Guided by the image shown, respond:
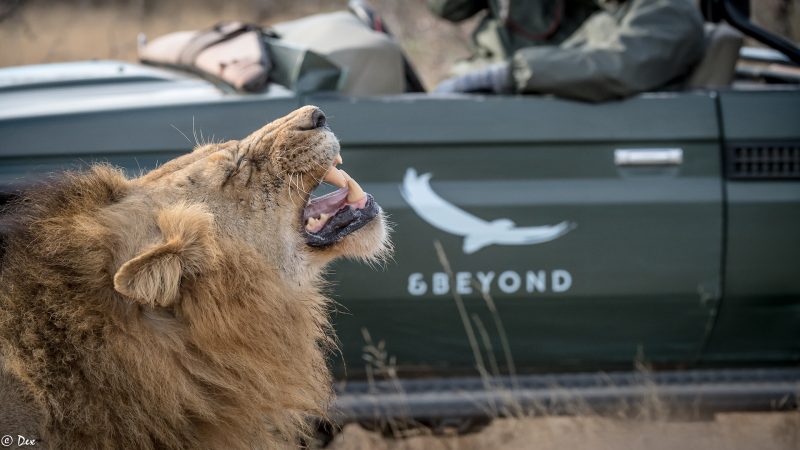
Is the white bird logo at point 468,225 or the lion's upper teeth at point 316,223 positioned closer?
the lion's upper teeth at point 316,223

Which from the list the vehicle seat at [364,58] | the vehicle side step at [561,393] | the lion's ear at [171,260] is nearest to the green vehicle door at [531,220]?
the vehicle side step at [561,393]

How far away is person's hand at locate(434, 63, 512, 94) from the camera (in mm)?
3867

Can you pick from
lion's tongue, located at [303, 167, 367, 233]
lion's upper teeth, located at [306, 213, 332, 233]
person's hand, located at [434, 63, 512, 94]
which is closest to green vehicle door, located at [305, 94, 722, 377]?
person's hand, located at [434, 63, 512, 94]

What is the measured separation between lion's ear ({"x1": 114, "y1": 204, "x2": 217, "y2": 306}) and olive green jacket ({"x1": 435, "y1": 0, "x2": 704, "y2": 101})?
71.2 inches

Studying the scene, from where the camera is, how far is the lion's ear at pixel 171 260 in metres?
1.95

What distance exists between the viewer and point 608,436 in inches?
152

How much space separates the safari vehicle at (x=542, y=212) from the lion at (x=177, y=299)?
2.94 feet

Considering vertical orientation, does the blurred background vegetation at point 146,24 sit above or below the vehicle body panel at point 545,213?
below

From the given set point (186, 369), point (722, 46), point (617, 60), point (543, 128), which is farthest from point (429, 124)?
point (186, 369)

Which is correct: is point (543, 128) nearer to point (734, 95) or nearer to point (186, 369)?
point (734, 95)

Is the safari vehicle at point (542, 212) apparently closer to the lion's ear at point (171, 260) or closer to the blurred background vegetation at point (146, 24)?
the lion's ear at point (171, 260)

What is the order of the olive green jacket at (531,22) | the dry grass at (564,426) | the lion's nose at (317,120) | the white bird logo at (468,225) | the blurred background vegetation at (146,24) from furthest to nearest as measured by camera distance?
1. the blurred background vegetation at (146,24)
2. the olive green jacket at (531,22)
3. the dry grass at (564,426)
4. the white bird logo at (468,225)
5. the lion's nose at (317,120)

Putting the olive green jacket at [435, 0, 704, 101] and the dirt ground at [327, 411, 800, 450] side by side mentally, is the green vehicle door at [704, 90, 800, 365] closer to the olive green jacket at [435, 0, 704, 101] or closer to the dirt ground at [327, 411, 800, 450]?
the olive green jacket at [435, 0, 704, 101]

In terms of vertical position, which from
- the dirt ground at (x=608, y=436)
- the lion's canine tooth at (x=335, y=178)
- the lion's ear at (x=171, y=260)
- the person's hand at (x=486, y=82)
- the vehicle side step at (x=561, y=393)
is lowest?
the dirt ground at (x=608, y=436)
